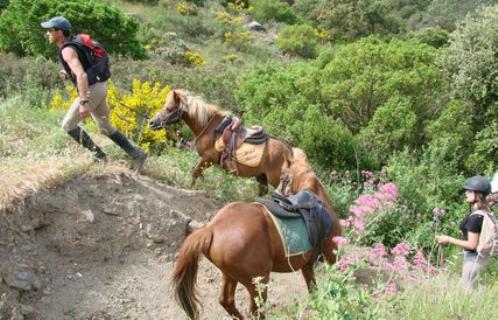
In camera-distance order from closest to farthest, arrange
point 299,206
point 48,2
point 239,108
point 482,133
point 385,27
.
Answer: point 299,206 → point 482,133 → point 239,108 → point 48,2 → point 385,27

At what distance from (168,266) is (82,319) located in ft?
4.56

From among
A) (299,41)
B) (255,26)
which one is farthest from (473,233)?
(255,26)

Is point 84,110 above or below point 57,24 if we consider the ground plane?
below

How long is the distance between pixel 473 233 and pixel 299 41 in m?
28.3

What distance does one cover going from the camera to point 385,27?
41312 mm

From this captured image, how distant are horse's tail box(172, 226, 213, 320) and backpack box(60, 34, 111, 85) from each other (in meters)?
2.54

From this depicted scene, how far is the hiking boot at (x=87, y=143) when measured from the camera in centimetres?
715

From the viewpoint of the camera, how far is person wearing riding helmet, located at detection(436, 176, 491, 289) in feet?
19.9

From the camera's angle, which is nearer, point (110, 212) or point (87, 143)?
point (110, 212)

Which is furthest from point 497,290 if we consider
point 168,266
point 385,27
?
point 385,27

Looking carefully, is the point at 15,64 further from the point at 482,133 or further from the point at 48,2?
the point at 482,133

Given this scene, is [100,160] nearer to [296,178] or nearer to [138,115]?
[296,178]

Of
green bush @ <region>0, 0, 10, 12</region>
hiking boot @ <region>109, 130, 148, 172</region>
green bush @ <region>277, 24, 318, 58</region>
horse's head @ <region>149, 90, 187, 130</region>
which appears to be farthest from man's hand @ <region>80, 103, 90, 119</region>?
green bush @ <region>277, 24, 318, 58</region>

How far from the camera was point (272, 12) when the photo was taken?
1609 inches
